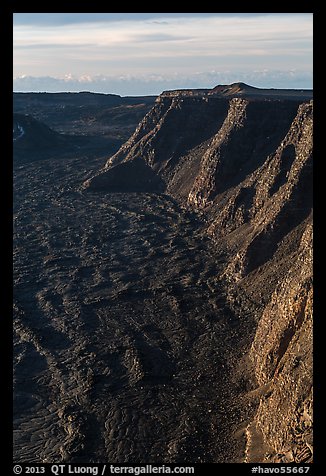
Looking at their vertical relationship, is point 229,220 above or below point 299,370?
above

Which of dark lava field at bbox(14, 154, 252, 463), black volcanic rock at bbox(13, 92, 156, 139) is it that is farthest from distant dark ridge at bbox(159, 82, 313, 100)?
dark lava field at bbox(14, 154, 252, 463)

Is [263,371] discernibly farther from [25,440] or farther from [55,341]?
[55,341]

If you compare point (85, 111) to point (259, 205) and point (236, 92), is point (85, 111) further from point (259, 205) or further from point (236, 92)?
point (259, 205)

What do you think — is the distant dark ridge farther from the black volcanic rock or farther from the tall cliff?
the black volcanic rock

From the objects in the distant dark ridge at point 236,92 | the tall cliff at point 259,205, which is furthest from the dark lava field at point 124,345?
the distant dark ridge at point 236,92

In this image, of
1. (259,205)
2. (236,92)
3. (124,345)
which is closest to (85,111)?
(236,92)
